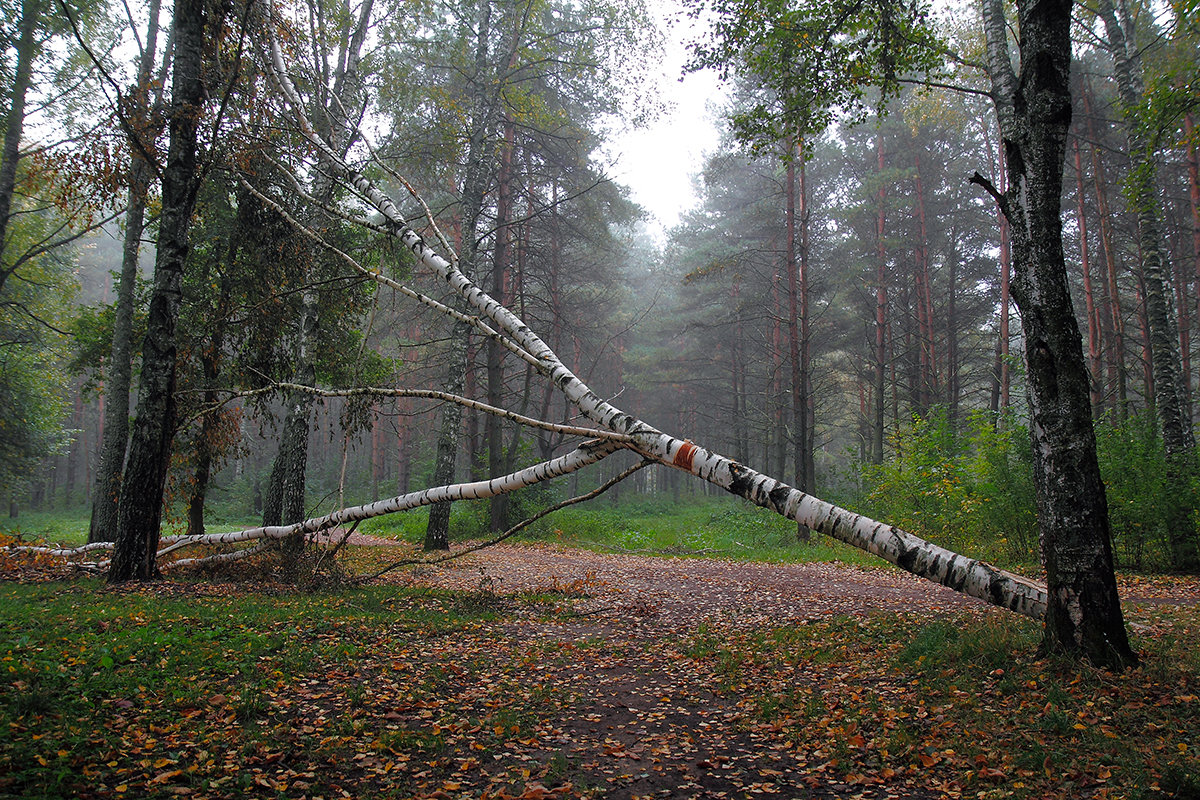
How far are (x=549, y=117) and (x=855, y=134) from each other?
1284 centimetres

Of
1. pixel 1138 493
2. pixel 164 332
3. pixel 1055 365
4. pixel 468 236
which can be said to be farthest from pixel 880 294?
pixel 164 332

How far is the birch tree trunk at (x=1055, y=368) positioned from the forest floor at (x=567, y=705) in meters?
0.35

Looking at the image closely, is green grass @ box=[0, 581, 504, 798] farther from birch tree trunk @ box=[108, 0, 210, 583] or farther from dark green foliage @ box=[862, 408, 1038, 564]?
dark green foliage @ box=[862, 408, 1038, 564]

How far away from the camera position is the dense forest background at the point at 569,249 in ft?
29.0

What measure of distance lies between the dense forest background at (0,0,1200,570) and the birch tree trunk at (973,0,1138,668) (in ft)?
8.88

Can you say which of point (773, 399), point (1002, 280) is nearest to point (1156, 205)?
point (1002, 280)

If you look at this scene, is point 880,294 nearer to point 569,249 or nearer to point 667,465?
point 569,249

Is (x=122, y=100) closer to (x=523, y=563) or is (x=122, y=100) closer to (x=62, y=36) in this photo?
(x=62, y=36)

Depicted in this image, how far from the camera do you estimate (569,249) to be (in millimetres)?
22344

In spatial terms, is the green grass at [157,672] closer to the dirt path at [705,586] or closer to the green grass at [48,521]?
the dirt path at [705,586]

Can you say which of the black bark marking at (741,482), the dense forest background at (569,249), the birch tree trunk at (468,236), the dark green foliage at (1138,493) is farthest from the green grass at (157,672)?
the dark green foliage at (1138,493)

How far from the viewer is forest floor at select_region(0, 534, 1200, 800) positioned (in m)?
2.98

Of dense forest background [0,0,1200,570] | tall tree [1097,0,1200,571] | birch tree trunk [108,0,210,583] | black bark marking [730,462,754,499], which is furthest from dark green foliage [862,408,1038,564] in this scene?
birch tree trunk [108,0,210,583]

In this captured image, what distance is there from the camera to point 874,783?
3135 mm
